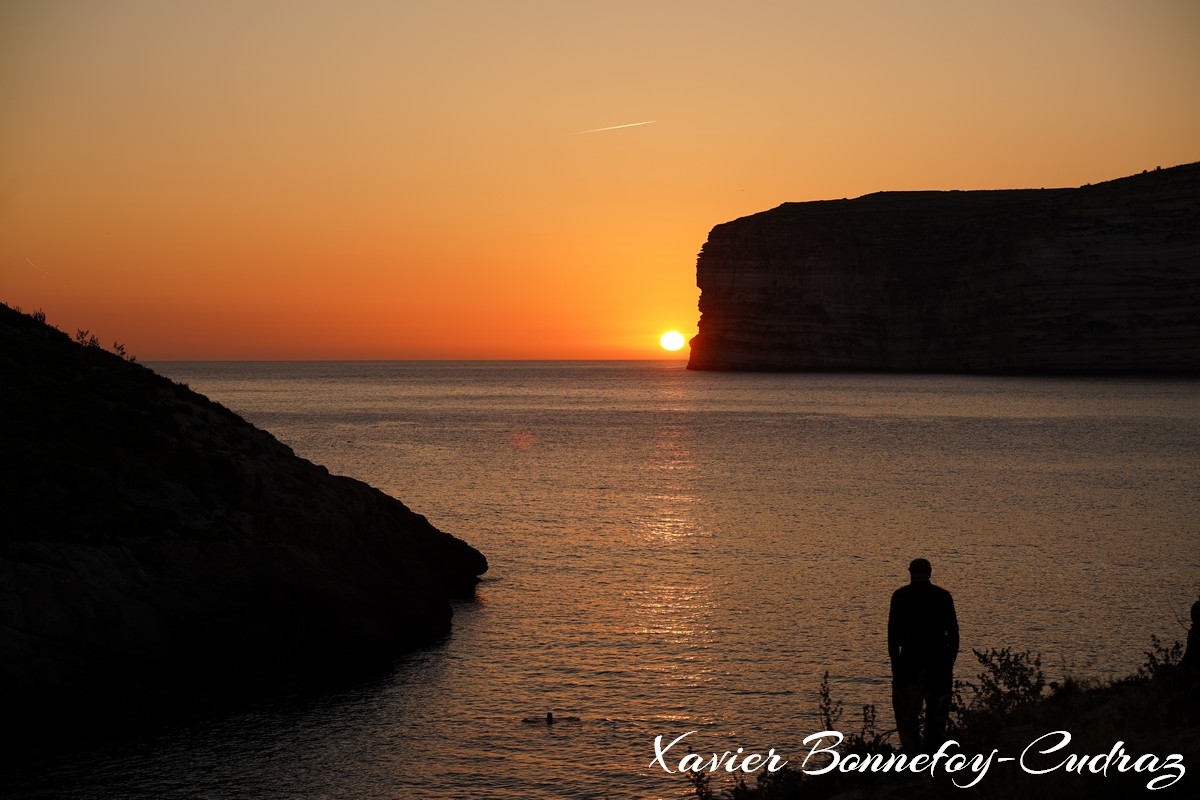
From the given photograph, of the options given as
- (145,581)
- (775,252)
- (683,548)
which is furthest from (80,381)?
(775,252)

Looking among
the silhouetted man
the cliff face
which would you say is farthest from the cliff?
the cliff face

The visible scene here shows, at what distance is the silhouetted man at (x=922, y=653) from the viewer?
11.8 meters

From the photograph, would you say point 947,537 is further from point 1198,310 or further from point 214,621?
point 1198,310

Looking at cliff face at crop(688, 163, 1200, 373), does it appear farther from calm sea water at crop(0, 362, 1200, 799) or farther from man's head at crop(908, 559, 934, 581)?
man's head at crop(908, 559, 934, 581)

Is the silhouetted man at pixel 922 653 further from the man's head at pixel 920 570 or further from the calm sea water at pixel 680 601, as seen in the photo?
the calm sea water at pixel 680 601

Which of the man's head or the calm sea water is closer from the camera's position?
the man's head

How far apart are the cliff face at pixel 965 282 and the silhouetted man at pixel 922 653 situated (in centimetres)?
13433

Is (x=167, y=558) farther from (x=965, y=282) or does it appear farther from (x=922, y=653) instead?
(x=965, y=282)

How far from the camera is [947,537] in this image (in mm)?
32594

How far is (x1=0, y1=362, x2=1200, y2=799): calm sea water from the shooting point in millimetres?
15797

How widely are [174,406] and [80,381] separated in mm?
2105

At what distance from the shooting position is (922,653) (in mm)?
11883

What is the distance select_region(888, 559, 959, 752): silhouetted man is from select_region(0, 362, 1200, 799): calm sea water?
395cm

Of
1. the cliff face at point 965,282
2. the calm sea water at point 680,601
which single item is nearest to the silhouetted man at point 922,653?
the calm sea water at point 680,601
